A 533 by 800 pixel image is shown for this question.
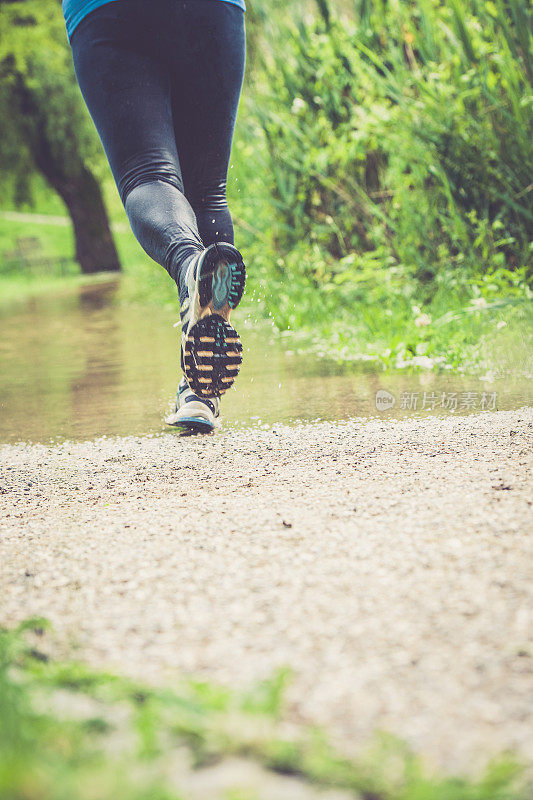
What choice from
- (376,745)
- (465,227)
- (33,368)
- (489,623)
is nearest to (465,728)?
(376,745)

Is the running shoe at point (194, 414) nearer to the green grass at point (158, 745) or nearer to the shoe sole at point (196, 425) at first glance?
the shoe sole at point (196, 425)

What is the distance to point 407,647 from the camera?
1.25 meters

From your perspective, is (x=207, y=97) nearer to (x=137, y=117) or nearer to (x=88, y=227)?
(x=137, y=117)

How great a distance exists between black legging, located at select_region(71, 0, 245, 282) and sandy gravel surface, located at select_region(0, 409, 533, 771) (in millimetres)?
764

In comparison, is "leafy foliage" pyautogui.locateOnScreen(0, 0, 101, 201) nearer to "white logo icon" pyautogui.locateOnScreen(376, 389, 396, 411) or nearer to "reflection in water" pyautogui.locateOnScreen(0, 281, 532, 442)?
"reflection in water" pyautogui.locateOnScreen(0, 281, 532, 442)

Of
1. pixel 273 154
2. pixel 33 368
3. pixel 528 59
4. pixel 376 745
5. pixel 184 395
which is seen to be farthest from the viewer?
pixel 273 154

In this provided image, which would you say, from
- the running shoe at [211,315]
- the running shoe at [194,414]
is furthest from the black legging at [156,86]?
the running shoe at [194,414]

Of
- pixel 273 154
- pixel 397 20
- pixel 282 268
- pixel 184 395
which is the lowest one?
pixel 184 395

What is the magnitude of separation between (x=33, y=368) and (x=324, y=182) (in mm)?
2162

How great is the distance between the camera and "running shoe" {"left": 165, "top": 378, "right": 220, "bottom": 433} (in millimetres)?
2955

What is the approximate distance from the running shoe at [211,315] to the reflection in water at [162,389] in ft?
1.60

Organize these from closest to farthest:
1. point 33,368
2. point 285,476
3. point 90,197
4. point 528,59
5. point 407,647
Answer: point 407,647 → point 285,476 → point 528,59 → point 33,368 → point 90,197

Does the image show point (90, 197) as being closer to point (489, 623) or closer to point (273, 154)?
point (273, 154)

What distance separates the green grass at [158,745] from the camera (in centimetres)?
93
